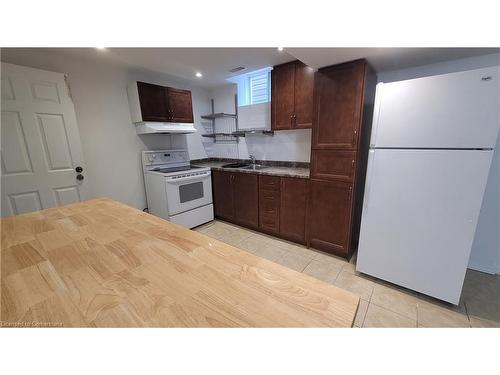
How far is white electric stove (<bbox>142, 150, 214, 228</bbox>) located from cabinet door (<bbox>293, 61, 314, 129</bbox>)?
5.10 ft

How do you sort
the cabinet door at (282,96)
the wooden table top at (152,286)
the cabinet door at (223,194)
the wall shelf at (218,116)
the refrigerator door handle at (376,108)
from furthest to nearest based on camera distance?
the wall shelf at (218,116) < the cabinet door at (223,194) < the cabinet door at (282,96) < the refrigerator door handle at (376,108) < the wooden table top at (152,286)

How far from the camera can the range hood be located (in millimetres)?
2638

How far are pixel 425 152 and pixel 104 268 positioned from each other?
6.54 feet

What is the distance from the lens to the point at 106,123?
2.56 meters

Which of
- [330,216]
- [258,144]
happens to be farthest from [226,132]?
[330,216]

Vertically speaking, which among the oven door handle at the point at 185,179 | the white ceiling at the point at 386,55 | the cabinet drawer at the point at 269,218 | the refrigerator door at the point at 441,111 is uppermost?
the white ceiling at the point at 386,55

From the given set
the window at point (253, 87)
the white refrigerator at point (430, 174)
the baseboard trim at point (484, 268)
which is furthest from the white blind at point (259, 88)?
the baseboard trim at point (484, 268)

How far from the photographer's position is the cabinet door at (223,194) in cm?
296

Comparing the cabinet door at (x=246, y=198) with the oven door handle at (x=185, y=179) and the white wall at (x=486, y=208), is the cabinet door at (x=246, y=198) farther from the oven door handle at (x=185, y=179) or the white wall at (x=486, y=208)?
the white wall at (x=486, y=208)

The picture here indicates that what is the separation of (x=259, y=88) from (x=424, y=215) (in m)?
2.62

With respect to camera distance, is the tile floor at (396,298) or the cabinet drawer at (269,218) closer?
the tile floor at (396,298)

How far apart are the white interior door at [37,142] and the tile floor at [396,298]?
2334mm

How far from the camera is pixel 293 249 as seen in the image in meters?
2.36
